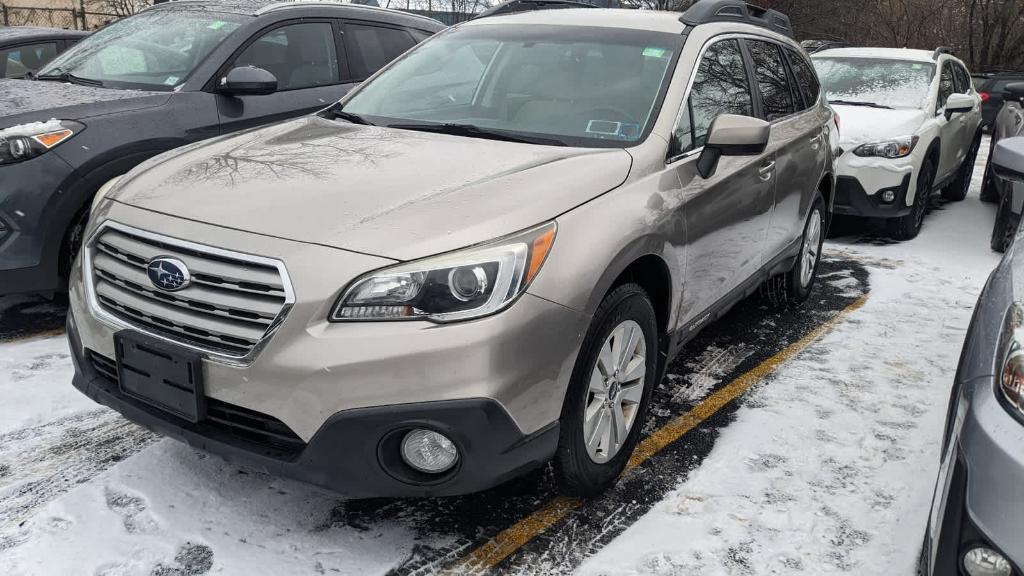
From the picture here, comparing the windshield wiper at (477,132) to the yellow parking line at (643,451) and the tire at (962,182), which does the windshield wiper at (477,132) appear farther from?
the tire at (962,182)

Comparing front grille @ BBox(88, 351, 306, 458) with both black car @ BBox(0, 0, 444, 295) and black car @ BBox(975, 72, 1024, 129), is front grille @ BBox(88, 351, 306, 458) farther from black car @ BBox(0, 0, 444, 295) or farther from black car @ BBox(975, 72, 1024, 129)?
black car @ BBox(975, 72, 1024, 129)

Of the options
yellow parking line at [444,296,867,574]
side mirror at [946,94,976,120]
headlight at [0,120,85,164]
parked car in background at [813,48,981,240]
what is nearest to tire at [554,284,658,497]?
yellow parking line at [444,296,867,574]

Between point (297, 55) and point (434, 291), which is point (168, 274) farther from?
point (297, 55)

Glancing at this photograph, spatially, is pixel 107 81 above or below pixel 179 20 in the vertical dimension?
below

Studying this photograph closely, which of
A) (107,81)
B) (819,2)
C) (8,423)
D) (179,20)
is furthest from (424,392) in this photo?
(819,2)

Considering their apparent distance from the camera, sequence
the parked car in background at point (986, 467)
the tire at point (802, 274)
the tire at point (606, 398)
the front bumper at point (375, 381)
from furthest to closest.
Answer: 1. the tire at point (802, 274)
2. the tire at point (606, 398)
3. the front bumper at point (375, 381)
4. the parked car in background at point (986, 467)

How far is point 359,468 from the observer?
2.30m

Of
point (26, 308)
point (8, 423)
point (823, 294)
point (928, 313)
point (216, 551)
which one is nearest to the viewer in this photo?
point (216, 551)

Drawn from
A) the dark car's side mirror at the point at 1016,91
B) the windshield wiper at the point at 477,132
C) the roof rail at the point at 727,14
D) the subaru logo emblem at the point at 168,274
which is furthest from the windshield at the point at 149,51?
the dark car's side mirror at the point at 1016,91

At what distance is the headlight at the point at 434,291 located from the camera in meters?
2.27

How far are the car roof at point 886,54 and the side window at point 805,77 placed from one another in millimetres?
4059

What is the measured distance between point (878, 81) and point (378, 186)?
7.30m

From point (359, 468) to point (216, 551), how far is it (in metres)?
0.64

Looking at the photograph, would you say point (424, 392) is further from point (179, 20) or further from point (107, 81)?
point (179, 20)
